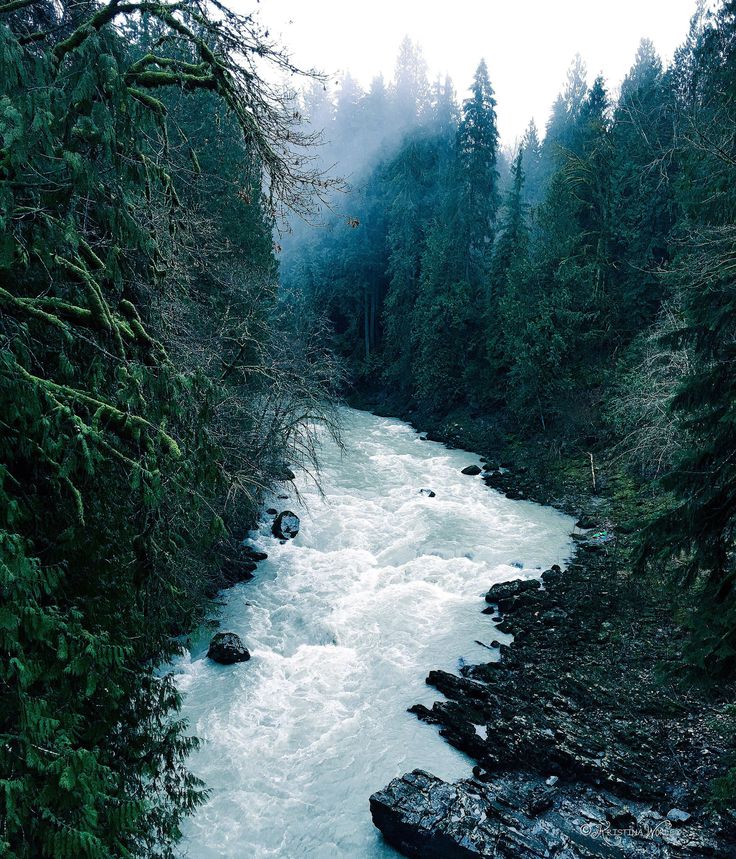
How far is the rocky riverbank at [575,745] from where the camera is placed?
708 cm

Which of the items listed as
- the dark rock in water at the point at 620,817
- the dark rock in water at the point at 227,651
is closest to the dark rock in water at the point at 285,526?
the dark rock in water at the point at 227,651

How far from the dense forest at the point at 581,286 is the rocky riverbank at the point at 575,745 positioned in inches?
87.8

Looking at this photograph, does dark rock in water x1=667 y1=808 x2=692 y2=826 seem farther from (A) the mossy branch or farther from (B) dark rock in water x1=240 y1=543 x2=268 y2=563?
(B) dark rock in water x1=240 y1=543 x2=268 y2=563

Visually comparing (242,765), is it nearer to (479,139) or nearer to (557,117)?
(479,139)

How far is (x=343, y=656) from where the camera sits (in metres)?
11.9

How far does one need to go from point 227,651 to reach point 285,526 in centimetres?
615

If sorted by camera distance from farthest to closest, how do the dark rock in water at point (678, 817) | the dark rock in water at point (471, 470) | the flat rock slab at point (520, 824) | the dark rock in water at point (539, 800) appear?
the dark rock in water at point (471, 470), the dark rock in water at point (539, 800), the dark rock in water at point (678, 817), the flat rock slab at point (520, 824)

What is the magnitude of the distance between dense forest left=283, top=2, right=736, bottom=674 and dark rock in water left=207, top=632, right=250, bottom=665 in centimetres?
802

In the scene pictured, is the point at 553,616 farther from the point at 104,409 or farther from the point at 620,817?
the point at 104,409

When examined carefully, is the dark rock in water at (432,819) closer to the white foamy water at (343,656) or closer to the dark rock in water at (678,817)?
the white foamy water at (343,656)

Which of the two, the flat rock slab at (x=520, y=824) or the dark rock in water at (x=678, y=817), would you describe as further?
the dark rock in water at (x=678, y=817)

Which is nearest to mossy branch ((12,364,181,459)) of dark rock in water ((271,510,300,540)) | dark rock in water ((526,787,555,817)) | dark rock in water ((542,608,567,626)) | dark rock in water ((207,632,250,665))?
dark rock in water ((526,787,555,817))

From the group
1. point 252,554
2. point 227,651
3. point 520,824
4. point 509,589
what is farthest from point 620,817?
point 252,554

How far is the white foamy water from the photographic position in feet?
26.7
